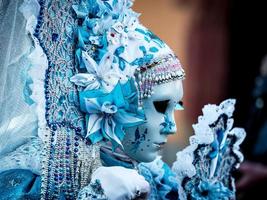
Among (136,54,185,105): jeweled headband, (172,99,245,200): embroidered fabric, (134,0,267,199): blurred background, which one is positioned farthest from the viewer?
(134,0,267,199): blurred background

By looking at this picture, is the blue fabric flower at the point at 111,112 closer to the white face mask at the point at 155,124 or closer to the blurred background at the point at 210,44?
the white face mask at the point at 155,124

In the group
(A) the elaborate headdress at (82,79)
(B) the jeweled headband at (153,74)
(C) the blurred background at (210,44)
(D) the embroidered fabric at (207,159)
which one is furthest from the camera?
(C) the blurred background at (210,44)

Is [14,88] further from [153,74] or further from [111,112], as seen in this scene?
[153,74]

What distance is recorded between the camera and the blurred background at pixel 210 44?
770 cm

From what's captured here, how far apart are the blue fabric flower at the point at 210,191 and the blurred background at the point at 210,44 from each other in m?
3.66

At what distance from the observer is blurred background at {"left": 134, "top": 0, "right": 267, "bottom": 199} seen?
7699mm

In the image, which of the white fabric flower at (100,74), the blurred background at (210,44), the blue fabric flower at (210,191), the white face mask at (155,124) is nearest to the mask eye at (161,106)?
the white face mask at (155,124)

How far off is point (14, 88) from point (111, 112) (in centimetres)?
31

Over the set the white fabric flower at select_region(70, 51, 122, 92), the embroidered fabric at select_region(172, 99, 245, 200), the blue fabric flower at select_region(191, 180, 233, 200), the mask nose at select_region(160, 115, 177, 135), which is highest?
the white fabric flower at select_region(70, 51, 122, 92)

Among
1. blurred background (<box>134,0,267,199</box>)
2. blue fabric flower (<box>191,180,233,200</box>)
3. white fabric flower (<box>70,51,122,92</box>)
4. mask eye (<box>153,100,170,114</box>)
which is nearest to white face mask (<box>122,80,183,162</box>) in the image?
mask eye (<box>153,100,170,114</box>)

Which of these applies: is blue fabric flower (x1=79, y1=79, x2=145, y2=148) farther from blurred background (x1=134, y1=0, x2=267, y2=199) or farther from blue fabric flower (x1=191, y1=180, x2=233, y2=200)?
blurred background (x1=134, y1=0, x2=267, y2=199)

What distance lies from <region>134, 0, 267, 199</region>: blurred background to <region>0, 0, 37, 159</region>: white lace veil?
414cm

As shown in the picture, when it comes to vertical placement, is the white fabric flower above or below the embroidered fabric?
above

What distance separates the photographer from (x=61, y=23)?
3.06 m
